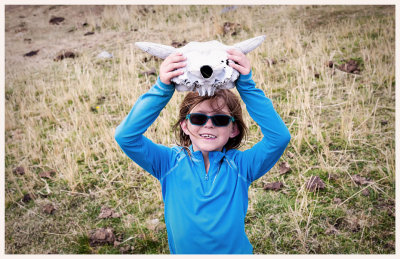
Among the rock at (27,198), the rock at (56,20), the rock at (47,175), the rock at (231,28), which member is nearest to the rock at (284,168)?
the rock at (47,175)

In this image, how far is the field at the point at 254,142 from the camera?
3.13m

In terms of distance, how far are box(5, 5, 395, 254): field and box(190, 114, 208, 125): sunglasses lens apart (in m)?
1.59

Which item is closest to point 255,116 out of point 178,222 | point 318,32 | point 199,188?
point 199,188

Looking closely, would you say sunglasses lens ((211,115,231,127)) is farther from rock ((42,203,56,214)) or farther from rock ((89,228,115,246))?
rock ((42,203,56,214))

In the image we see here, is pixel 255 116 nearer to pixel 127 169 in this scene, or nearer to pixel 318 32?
pixel 127 169

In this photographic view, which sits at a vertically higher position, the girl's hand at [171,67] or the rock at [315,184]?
the girl's hand at [171,67]

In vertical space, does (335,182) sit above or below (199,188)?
below

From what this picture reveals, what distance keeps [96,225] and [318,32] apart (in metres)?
5.24

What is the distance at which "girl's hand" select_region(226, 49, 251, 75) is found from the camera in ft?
5.66

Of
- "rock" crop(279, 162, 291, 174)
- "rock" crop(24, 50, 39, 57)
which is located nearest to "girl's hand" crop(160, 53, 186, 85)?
"rock" crop(279, 162, 291, 174)

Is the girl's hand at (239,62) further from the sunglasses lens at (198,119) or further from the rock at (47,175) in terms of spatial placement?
the rock at (47,175)

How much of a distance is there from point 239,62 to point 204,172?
0.68 meters

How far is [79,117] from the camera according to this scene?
4832 millimetres

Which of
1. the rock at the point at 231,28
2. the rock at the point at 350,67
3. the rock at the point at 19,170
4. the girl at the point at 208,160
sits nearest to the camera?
the girl at the point at 208,160
